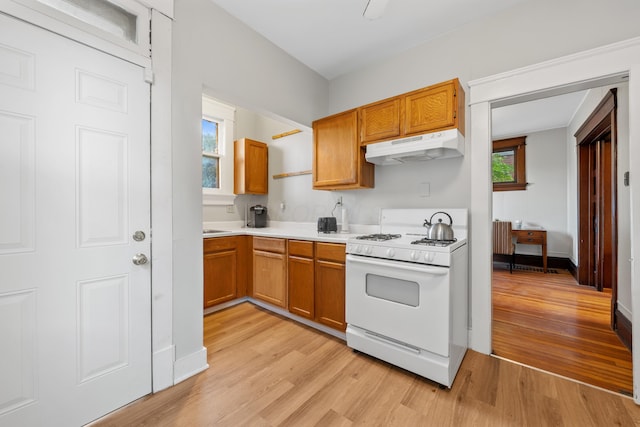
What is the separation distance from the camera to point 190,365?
1.88m

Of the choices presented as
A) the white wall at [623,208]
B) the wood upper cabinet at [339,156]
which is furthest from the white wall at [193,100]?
the white wall at [623,208]

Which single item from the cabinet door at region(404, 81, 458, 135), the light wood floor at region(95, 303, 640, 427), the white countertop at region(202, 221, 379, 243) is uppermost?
the cabinet door at region(404, 81, 458, 135)

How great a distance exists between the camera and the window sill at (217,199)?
357 cm

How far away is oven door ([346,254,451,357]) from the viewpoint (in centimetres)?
173

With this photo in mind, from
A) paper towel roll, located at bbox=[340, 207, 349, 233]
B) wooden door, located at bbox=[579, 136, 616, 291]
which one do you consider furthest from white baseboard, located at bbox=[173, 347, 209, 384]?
wooden door, located at bbox=[579, 136, 616, 291]

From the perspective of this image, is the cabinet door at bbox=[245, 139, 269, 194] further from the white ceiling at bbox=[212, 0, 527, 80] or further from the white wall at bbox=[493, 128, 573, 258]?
the white wall at bbox=[493, 128, 573, 258]

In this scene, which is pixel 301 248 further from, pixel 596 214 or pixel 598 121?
pixel 596 214

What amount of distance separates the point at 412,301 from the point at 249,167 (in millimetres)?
2842

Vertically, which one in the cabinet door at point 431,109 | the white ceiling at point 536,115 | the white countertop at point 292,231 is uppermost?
the white ceiling at point 536,115

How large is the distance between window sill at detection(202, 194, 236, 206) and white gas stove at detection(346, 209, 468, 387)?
89.8 inches

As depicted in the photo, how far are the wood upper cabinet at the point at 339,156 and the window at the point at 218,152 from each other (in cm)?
152

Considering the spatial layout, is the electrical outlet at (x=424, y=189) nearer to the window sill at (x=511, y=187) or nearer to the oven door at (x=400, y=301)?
the oven door at (x=400, y=301)

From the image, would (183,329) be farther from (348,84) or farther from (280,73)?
(348,84)

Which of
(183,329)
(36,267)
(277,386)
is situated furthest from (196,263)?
(277,386)
